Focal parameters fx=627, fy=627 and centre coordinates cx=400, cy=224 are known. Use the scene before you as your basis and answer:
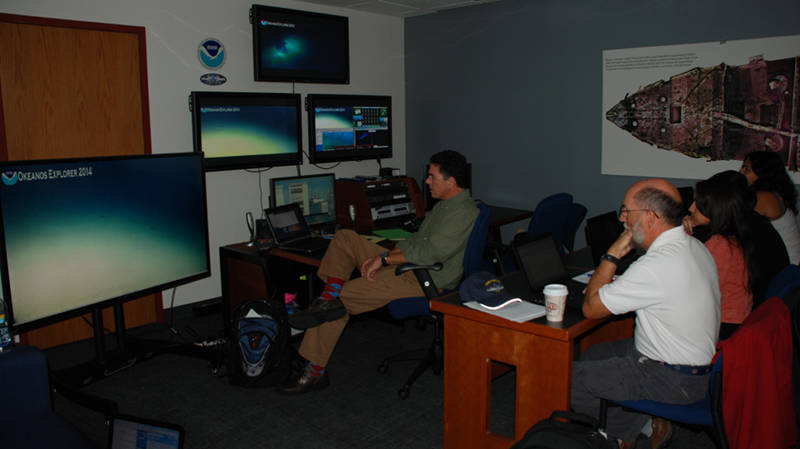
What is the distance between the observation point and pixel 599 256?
3.26 metres

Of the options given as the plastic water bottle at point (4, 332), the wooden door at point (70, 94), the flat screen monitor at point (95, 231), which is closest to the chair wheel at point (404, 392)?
the flat screen monitor at point (95, 231)

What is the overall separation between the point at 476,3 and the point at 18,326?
4056 mm

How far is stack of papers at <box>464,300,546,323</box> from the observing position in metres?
2.36

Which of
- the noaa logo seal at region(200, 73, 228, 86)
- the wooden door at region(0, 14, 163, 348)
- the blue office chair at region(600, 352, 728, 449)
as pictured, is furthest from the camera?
the noaa logo seal at region(200, 73, 228, 86)

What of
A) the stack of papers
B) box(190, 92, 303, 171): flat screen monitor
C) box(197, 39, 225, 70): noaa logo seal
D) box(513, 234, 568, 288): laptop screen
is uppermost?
box(197, 39, 225, 70): noaa logo seal

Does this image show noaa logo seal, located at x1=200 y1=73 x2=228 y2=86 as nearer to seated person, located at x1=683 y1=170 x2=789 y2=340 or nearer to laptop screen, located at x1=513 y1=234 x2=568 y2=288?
laptop screen, located at x1=513 y1=234 x2=568 y2=288

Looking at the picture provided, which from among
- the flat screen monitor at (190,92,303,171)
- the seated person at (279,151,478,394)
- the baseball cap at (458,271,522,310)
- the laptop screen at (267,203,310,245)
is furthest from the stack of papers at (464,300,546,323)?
the flat screen monitor at (190,92,303,171)

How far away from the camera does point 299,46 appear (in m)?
4.87

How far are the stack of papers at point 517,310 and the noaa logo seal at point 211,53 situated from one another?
2.89 meters

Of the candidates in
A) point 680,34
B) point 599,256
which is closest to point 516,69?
point 680,34

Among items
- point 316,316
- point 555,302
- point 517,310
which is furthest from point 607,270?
point 316,316

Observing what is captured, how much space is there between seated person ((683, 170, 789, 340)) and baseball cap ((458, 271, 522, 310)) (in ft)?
2.87

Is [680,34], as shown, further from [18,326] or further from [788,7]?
[18,326]

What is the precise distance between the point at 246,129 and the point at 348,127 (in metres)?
0.98
